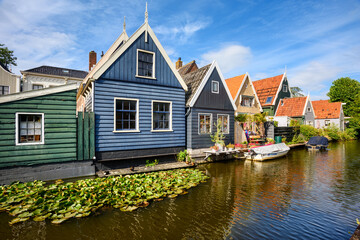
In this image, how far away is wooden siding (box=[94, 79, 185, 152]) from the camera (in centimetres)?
1047

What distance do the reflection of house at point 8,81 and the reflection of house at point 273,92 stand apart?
1401 inches

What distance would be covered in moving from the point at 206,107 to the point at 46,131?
10.7m

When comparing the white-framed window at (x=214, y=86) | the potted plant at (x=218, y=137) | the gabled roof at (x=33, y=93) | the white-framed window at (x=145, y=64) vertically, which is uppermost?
the white-framed window at (x=145, y=64)

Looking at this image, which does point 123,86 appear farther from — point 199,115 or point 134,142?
point 199,115

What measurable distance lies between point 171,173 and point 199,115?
5.68 m

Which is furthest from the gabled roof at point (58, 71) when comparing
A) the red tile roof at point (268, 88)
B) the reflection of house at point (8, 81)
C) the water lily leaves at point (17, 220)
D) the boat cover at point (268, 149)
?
the red tile roof at point (268, 88)

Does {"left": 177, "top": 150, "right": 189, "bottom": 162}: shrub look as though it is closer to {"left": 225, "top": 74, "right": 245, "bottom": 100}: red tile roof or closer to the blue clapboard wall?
the blue clapboard wall

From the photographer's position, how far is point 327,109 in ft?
132

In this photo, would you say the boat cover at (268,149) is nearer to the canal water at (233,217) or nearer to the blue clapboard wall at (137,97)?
the canal water at (233,217)

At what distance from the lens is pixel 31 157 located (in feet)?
28.5

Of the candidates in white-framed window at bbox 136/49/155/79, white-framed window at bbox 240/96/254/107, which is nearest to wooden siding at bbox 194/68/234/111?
white-framed window at bbox 136/49/155/79

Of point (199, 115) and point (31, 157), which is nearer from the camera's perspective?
point (31, 157)

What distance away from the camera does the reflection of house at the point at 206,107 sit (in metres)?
14.4

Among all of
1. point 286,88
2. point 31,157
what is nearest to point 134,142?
point 31,157
